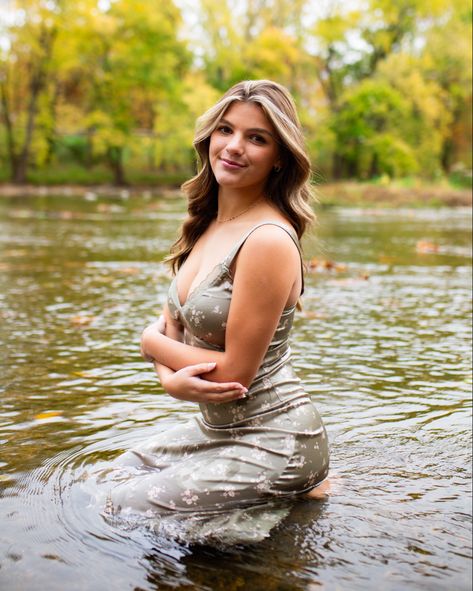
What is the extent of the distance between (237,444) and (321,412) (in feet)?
4.22

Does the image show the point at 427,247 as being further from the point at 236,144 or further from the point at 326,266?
the point at 236,144

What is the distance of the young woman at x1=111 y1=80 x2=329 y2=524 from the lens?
2.54 meters

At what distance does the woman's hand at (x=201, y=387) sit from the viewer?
8.39 feet

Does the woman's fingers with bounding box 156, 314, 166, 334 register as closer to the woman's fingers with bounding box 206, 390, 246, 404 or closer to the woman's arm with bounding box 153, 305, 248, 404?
the woman's arm with bounding box 153, 305, 248, 404

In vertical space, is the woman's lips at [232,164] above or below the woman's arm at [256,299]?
above

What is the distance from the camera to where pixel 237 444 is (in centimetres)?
266

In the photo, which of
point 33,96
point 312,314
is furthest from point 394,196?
point 33,96

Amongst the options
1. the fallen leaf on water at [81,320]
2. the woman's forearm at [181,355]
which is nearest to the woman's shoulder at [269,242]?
the woman's forearm at [181,355]

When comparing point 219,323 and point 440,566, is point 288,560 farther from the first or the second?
point 219,323

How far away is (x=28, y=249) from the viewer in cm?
1079

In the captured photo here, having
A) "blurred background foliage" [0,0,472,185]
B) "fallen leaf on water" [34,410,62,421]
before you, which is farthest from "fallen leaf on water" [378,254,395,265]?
"blurred background foliage" [0,0,472,185]

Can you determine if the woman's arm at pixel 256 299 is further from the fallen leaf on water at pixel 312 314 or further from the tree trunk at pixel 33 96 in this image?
the tree trunk at pixel 33 96

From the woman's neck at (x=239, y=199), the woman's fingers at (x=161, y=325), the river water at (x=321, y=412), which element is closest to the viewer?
the river water at (x=321, y=412)

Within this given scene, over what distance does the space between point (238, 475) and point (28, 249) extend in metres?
8.84
